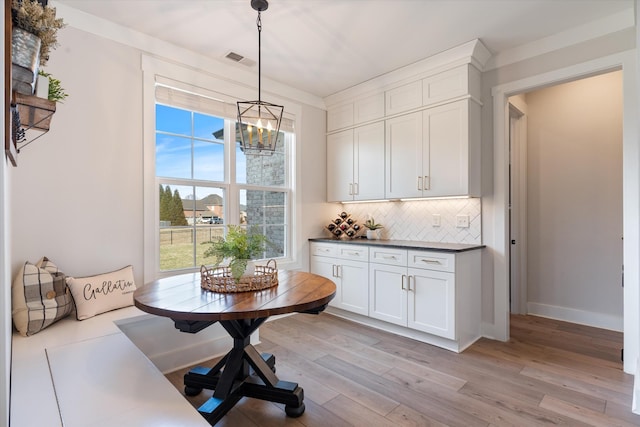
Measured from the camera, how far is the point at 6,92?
0.97 meters

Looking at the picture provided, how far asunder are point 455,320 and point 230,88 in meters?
3.11

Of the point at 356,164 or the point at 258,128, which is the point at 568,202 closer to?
the point at 356,164

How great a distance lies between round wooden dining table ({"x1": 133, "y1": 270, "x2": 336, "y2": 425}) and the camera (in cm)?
154

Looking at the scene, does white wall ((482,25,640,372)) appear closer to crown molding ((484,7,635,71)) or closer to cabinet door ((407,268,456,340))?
crown molding ((484,7,635,71))

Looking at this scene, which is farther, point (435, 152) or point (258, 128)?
point (435, 152)

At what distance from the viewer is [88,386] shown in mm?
1438

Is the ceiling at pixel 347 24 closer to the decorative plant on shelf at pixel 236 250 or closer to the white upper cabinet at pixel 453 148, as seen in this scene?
the white upper cabinet at pixel 453 148

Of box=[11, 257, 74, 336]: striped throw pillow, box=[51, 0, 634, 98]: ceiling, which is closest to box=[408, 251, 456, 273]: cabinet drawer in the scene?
box=[51, 0, 634, 98]: ceiling

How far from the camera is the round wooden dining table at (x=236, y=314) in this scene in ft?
5.06

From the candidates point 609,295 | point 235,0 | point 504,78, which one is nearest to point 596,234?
point 609,295

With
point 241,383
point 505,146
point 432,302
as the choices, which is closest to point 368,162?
point 505,146

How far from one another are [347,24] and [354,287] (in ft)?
8.33

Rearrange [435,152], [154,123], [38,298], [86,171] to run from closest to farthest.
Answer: [38,298], [86,171], [154,123], [435,152]

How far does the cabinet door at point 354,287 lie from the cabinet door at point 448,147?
107 centimetres
